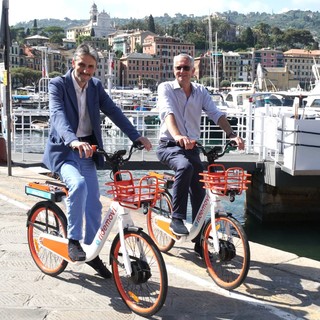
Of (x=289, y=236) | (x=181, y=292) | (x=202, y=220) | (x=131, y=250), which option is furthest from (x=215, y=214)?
(x=289, y=236)

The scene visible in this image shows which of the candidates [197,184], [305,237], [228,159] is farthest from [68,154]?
[228,159]

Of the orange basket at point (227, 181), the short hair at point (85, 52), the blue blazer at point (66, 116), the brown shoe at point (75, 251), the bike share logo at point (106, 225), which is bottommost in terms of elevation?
the brown shoe at point (75, 251)

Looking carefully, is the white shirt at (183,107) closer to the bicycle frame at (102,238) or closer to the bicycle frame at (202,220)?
the bicycle frame at (202,220)

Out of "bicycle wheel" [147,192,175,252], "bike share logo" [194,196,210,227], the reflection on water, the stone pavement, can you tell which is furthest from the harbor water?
"bike share logo" [194,196,210,227]

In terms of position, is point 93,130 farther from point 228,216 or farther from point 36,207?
point 228,216

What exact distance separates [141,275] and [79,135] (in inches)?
53.3

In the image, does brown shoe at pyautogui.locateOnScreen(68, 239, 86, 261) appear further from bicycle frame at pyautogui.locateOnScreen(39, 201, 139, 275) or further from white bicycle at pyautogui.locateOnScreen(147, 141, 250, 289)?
white bicycle at pyautogui.locateOnScreen(147, 141, 250, 289)

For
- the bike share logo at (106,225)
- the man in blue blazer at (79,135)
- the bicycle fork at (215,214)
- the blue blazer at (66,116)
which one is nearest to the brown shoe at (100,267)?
the man in blue blazer at (79,135)

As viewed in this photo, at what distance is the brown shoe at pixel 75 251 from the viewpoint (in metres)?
4.25

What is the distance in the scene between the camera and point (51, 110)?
172 inches

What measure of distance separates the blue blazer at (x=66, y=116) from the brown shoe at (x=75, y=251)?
23.8 inches

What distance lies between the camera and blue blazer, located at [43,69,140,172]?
4301 millimetres

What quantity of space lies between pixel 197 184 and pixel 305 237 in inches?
275

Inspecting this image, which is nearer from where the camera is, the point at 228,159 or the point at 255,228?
the point at 255,228
